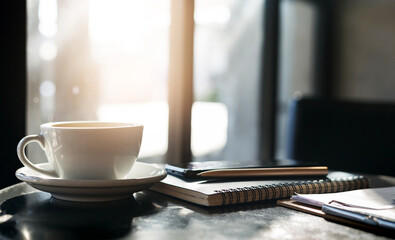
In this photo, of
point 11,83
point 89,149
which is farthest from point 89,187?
point 11,83

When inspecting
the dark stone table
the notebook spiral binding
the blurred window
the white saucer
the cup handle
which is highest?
the blurred window

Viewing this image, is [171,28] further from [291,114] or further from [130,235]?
[130,235]

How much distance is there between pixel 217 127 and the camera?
2359 mm

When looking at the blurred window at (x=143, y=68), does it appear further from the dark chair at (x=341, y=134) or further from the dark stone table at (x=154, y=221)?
the dark stone table at (x=154, y=221)

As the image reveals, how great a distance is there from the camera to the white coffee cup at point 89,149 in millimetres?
637

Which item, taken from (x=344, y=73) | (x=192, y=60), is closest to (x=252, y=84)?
(x=192, y=60)

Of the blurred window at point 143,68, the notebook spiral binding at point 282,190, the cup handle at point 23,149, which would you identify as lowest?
the notebook spiral binding at point 282,190

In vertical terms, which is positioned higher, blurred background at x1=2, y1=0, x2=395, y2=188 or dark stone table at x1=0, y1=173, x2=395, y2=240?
blurred background at x1=2, y1=0, x2=395, y2=188

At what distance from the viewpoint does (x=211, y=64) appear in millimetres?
2256

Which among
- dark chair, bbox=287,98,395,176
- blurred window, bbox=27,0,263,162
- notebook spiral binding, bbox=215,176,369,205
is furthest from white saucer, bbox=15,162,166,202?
dark chair, bbox=287,98,395,176

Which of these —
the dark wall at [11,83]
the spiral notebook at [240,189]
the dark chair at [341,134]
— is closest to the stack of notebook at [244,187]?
the spiral notebook at [240,189]

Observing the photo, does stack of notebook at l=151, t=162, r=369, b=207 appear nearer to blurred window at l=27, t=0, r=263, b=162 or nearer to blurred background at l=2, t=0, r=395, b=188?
blurred background at l=2, t=0, r=395, b=188

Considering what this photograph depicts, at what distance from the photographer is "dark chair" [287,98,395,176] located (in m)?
1.51

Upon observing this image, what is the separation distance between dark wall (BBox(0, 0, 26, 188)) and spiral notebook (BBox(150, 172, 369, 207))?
58 centimetres
